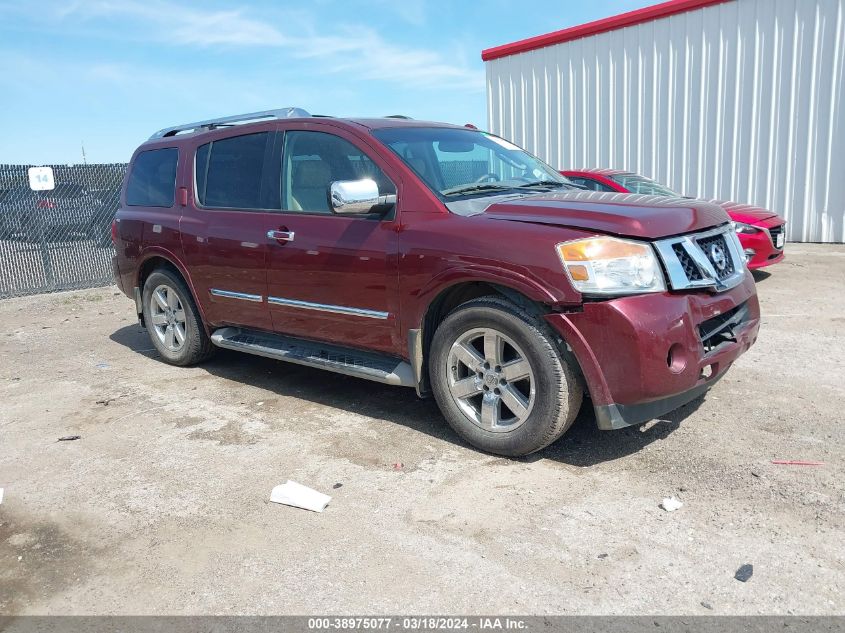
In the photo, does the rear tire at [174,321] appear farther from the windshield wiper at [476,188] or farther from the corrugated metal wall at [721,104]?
the corrugated metal wall at [721,104]

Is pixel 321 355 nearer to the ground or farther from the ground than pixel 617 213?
nearer to the ground

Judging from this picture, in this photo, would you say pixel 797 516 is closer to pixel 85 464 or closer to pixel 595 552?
pixel 595 552

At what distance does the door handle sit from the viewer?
4.71 m

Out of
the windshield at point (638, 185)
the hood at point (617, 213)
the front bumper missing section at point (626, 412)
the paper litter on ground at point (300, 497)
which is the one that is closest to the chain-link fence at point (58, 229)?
the windshield at point (638, 185)

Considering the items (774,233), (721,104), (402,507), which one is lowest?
(402,507)

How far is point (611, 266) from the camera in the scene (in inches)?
136

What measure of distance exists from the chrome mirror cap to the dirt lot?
4.47ft

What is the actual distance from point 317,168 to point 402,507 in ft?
7.80

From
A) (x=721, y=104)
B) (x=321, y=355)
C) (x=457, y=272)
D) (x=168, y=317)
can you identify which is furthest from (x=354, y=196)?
(x=721, y=104)

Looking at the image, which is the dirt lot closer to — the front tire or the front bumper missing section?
the front tire

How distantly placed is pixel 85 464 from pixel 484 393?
2310 mm

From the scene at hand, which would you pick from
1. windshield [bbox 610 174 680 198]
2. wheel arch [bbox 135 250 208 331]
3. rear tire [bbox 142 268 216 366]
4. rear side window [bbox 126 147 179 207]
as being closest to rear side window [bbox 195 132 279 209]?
rear side window [bbox 126 147 179 207]

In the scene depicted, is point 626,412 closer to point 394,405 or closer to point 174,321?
point 394,405

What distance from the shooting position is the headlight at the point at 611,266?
3.43 metres
